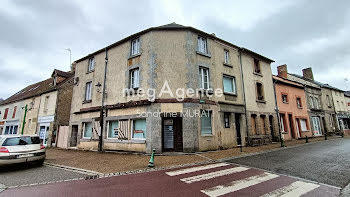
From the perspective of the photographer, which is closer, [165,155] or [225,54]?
[165,155]

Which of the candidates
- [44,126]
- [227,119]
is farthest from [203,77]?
[44,126]

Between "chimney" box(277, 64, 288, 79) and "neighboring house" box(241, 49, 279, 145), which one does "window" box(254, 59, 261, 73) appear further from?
"chimney" box(277, 64, 288, 79)

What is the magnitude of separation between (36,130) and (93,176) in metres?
16.9

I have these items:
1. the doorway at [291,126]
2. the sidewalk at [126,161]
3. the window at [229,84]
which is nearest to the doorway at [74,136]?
the sidewalk at [126,161]

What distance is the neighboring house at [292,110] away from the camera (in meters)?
16.7

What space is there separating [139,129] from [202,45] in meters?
7.83

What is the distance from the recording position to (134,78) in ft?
38.6

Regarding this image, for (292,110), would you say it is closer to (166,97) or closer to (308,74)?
(308,74)

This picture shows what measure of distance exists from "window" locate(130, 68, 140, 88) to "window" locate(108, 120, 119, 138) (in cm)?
299

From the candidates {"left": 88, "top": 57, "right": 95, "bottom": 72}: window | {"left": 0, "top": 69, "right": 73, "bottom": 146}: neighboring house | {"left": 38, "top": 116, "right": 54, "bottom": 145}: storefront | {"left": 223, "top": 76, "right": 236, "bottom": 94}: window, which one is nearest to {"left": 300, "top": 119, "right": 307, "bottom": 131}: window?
{"left": 223, "top": 76, "right": 236, "bottom": 94}: window

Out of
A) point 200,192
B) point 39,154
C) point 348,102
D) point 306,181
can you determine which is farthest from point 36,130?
point 348,102

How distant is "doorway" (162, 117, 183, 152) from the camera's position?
9922 millimetres

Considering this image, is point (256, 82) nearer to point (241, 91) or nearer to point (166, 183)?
point (241, 91)

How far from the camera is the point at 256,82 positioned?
15086mm
